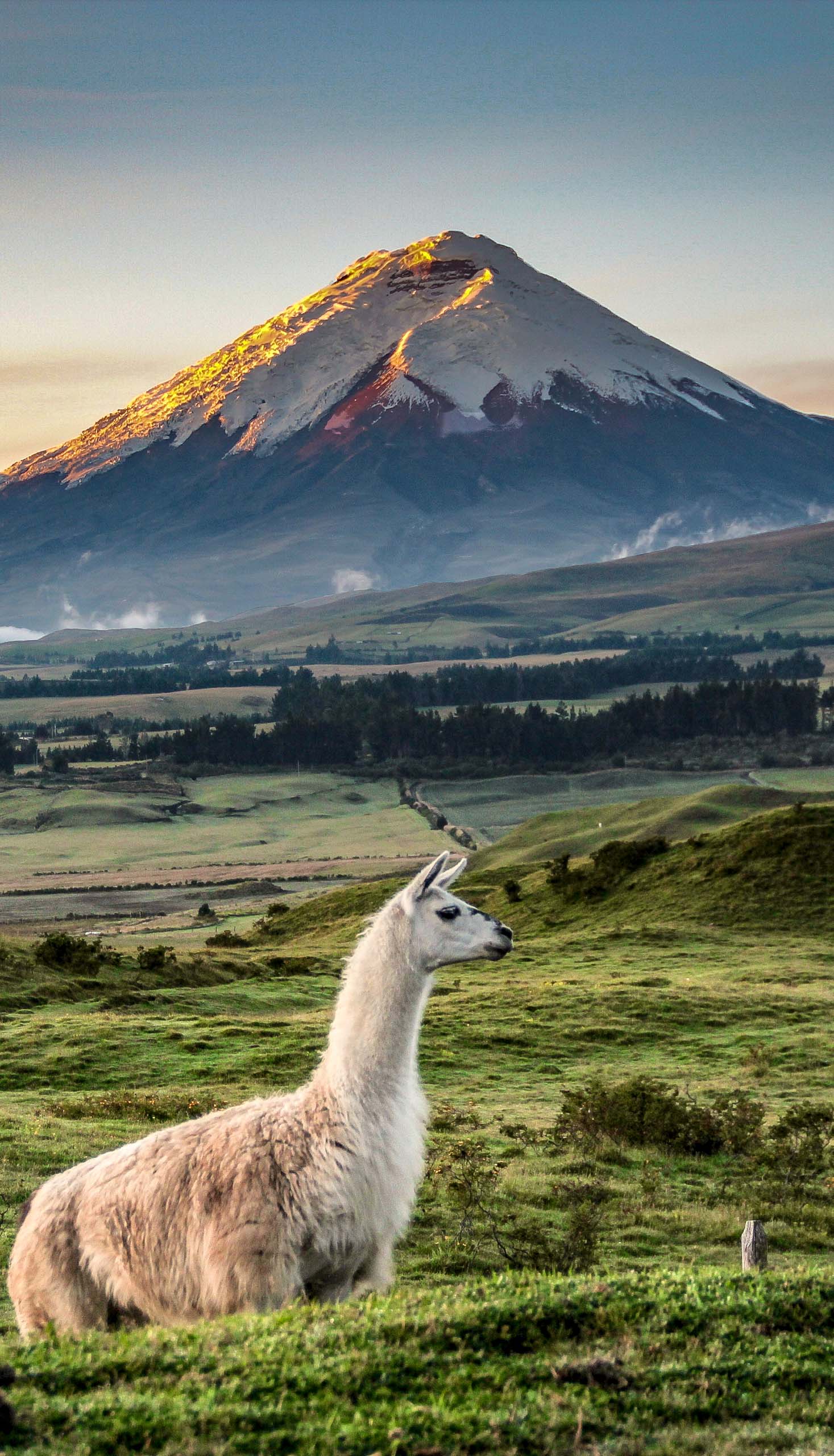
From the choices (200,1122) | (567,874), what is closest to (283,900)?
(567,874)

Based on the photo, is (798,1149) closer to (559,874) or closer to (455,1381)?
(455,1381)

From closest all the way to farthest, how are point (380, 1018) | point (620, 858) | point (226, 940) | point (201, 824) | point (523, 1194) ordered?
point (380, 1018) → point (523, 1194) → point (620, 858) → point (226, 940) → point (201, 824)

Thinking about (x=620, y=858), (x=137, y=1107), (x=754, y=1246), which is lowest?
(x=620, y=858)

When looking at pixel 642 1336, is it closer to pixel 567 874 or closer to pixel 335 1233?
pixel 335 1233

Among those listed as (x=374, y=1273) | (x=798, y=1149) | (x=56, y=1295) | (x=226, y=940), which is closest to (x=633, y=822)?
(x=226, y=940)

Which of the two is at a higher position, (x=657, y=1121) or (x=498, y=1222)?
(x=498, y=1222)

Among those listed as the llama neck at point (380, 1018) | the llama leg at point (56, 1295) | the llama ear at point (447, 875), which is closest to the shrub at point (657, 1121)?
the llama ear at point (447, 875)

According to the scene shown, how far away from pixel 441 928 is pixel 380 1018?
83 cm

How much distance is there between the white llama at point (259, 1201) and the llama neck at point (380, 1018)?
1 cm

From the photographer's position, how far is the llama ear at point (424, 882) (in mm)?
10531

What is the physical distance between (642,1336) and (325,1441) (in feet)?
9.05

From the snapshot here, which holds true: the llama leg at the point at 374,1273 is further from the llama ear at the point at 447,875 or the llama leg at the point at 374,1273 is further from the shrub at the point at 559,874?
the shrub at the point at 559,874

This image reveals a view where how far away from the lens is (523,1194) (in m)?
18.9

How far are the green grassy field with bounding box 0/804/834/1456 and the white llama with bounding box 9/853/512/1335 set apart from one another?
49cm
